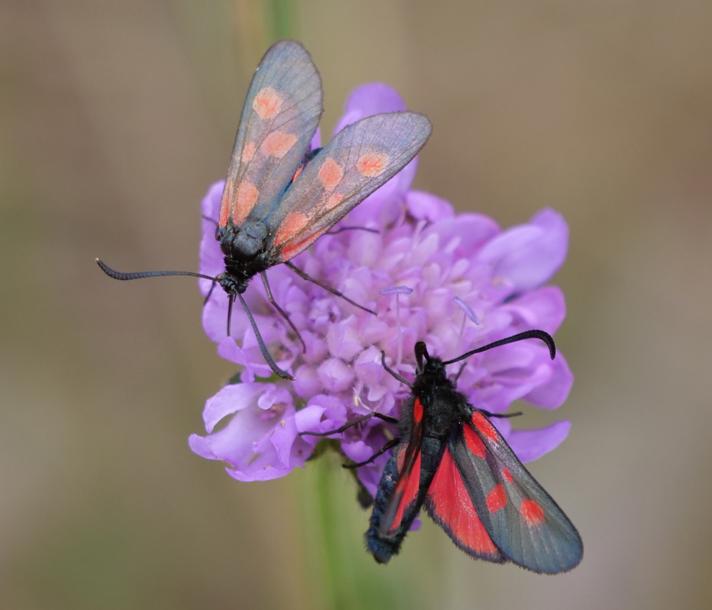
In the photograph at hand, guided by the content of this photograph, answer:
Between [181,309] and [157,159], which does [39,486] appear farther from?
[157,159]

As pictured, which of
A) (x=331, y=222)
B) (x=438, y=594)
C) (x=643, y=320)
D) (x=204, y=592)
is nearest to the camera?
(x=331, y=222)

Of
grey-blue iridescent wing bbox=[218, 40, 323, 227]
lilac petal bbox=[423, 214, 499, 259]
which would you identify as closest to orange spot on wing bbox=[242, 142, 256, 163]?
grey-blue iridescent wing bbox=[218, 40, 323, 227]

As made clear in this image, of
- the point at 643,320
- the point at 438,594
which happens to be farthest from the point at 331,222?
the point at 643,320

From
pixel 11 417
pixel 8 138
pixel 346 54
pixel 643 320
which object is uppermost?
pixel 346 54

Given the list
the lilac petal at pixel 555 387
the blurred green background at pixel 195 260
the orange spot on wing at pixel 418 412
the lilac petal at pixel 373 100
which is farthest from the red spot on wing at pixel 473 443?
the blurred green background at pixel 195 260

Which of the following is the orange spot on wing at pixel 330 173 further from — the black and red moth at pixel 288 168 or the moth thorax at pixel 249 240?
the moth thorax at pixel 249 240

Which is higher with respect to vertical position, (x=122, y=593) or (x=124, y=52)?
(x=124, y=52)

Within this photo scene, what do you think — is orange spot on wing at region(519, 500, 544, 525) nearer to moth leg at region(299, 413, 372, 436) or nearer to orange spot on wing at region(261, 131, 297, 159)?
moth leg at region(299, 413, 372, 436)
